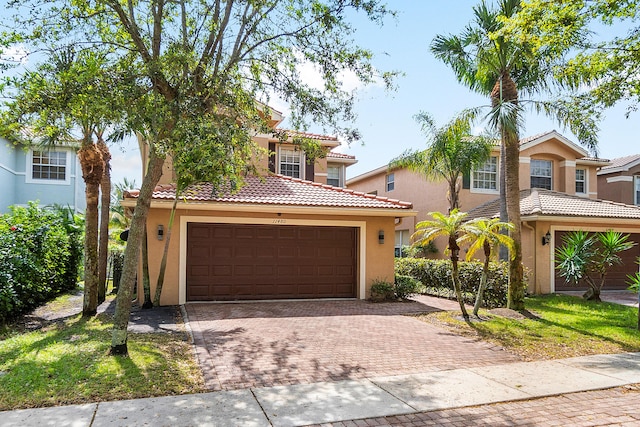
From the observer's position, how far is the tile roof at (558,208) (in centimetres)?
1694

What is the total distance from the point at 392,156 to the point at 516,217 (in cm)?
1012

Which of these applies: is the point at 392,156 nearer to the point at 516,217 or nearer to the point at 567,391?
the point at 516,217

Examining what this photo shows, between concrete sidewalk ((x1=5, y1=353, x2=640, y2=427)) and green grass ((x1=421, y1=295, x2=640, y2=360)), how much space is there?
4.18ft

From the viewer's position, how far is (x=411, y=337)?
29.8 ft

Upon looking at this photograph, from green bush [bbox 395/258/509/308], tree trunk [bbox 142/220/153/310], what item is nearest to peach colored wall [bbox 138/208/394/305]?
tree trunk [bbox 142/220/153/310]

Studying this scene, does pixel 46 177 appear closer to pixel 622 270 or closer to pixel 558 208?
pixel 558 208

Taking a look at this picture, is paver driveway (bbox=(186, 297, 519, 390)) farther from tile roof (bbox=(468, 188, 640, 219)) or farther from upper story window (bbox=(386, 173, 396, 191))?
upper story window (bbox=(386, 173, 396, 191))

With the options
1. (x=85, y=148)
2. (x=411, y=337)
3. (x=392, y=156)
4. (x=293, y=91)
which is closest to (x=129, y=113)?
(x=293, y=91)

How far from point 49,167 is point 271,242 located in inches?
597

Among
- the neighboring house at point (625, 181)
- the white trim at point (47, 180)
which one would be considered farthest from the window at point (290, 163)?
the neighboring house at point (625, 181)

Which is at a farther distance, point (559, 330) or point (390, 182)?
point (390, 182)

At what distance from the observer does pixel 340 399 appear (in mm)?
5559

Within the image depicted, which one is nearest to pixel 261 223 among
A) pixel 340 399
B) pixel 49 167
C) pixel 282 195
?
pixel 282 195

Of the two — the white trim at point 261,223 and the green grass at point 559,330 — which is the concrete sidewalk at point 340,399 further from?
the white trim at point 261,223
